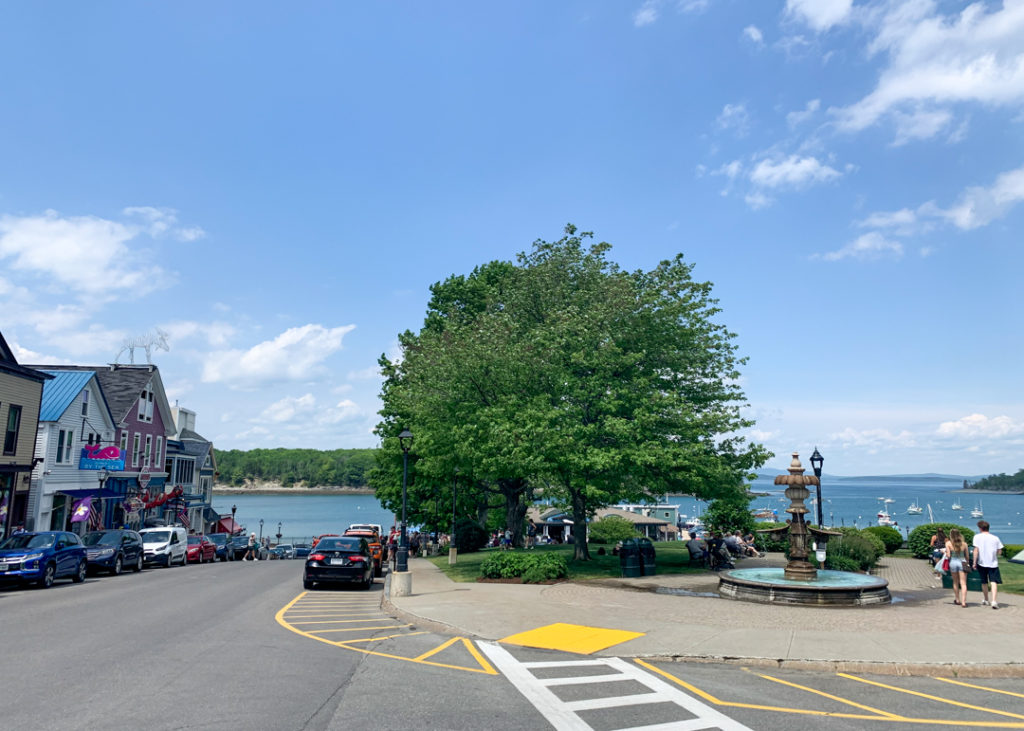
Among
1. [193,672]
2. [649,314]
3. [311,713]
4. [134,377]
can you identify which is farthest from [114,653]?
[134,377]

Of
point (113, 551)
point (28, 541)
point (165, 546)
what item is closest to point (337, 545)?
point (28, 541)

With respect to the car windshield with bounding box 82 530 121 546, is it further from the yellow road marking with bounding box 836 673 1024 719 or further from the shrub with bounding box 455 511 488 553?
the yellow road marking with bounding box 836 673 1024 719

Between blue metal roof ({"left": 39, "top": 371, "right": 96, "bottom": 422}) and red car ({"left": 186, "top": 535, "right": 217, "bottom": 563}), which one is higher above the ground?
blue metal roof ({"left": 39, "top": 371, "right": 96, "bottom": 422})

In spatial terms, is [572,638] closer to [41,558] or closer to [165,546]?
[41,558]

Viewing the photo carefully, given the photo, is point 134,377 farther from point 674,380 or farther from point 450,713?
point 450,713

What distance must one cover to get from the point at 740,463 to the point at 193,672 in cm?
1941

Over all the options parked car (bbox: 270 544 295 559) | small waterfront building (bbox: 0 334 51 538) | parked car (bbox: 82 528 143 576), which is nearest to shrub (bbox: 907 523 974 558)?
parked car (bbox: 82 528 143 576)

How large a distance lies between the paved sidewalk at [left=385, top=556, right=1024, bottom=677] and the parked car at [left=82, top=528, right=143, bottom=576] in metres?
14.3

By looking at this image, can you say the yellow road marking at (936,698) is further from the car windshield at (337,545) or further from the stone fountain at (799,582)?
the car windshield at (337,545)

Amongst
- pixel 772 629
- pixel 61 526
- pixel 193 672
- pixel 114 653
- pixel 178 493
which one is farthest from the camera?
pixel 178 493

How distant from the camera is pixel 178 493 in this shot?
53.2 m

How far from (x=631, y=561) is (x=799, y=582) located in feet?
19.3

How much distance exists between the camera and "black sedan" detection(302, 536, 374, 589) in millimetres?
21188

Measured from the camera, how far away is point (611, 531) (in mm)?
40500
